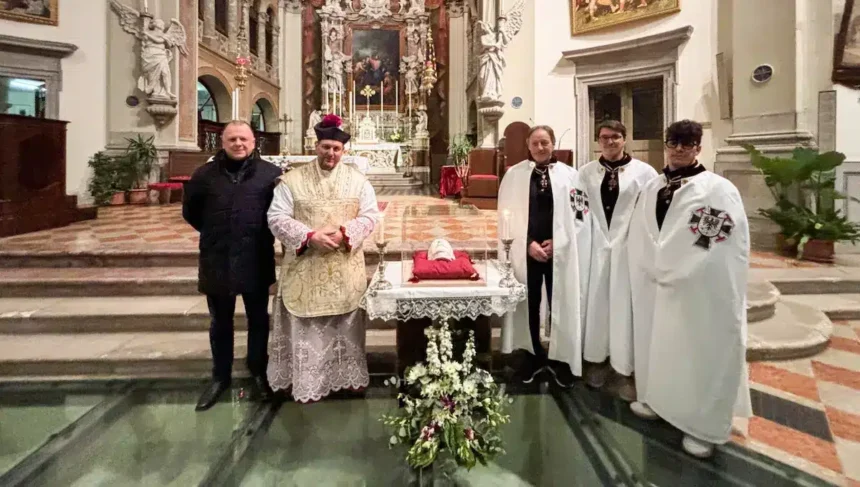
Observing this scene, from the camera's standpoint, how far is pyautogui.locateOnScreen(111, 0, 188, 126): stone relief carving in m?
9.66

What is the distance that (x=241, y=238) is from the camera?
9.04 ft

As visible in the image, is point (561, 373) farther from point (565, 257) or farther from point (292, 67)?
point (292, 67)

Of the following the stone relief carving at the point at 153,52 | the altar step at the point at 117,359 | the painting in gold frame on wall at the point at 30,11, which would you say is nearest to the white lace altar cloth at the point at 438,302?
the altar step at the point at 117,359

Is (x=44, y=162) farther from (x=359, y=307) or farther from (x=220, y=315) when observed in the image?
(x=359, y=307)

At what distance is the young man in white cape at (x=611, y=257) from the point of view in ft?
9.29

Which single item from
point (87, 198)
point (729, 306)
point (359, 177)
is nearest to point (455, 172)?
point (87, 198)

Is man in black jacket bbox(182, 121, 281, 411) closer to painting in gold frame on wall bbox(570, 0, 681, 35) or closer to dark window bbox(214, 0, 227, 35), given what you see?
painting in gold frame on wall bbox(570, 0, 681, 35)

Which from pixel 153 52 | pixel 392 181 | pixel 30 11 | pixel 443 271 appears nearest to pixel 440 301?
pixel 443 271

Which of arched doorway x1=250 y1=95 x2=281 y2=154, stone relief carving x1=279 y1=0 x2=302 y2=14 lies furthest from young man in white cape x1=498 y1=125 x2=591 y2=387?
stone relief carving x1=279 y1=0 x2=302 y2=14

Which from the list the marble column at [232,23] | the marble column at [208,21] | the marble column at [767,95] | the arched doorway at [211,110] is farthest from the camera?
the marble column at [232,23]

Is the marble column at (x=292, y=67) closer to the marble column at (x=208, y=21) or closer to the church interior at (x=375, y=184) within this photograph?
the church interior at (x=375, y=184)

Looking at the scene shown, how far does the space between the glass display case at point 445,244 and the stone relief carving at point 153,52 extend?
5.64 meters

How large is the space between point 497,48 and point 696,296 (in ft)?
28.5

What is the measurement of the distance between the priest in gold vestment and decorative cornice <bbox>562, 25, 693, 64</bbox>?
7.95m
